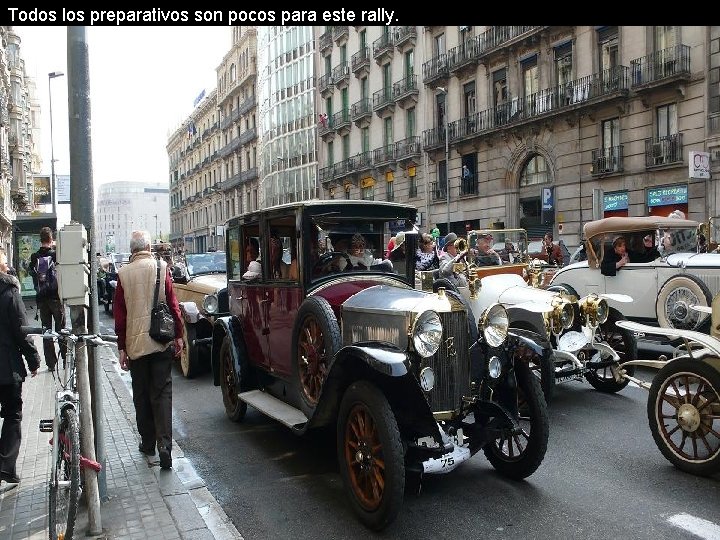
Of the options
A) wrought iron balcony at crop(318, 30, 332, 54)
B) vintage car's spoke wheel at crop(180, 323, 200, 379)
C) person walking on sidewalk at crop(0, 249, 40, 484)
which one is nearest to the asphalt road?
person walking on sidewalk at crop(0, 249, 40, 484)

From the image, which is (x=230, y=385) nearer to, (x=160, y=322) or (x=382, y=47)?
(x=160, y=322)

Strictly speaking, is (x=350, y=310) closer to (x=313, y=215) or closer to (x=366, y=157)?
(x=313, y=215)

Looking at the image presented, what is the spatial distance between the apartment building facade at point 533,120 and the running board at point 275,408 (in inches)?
734

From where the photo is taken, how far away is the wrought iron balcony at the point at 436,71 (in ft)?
110

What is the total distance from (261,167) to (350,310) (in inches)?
2182

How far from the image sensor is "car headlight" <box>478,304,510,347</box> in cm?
469

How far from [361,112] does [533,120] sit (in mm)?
16647

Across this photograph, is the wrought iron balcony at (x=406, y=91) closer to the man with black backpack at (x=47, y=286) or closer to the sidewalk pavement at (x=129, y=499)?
the man with black backpack at (x=47, y=286)

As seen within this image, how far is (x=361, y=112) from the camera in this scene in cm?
4175

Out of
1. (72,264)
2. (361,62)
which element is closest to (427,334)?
(72,264)

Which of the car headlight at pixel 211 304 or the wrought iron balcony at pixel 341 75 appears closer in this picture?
the car headlight at pixel 211 304

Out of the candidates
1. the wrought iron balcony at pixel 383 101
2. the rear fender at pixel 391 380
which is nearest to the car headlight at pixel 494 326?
the rear fender at pixel 391 380

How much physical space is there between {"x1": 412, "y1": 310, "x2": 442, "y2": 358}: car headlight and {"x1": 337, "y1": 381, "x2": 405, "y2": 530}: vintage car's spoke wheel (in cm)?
44
